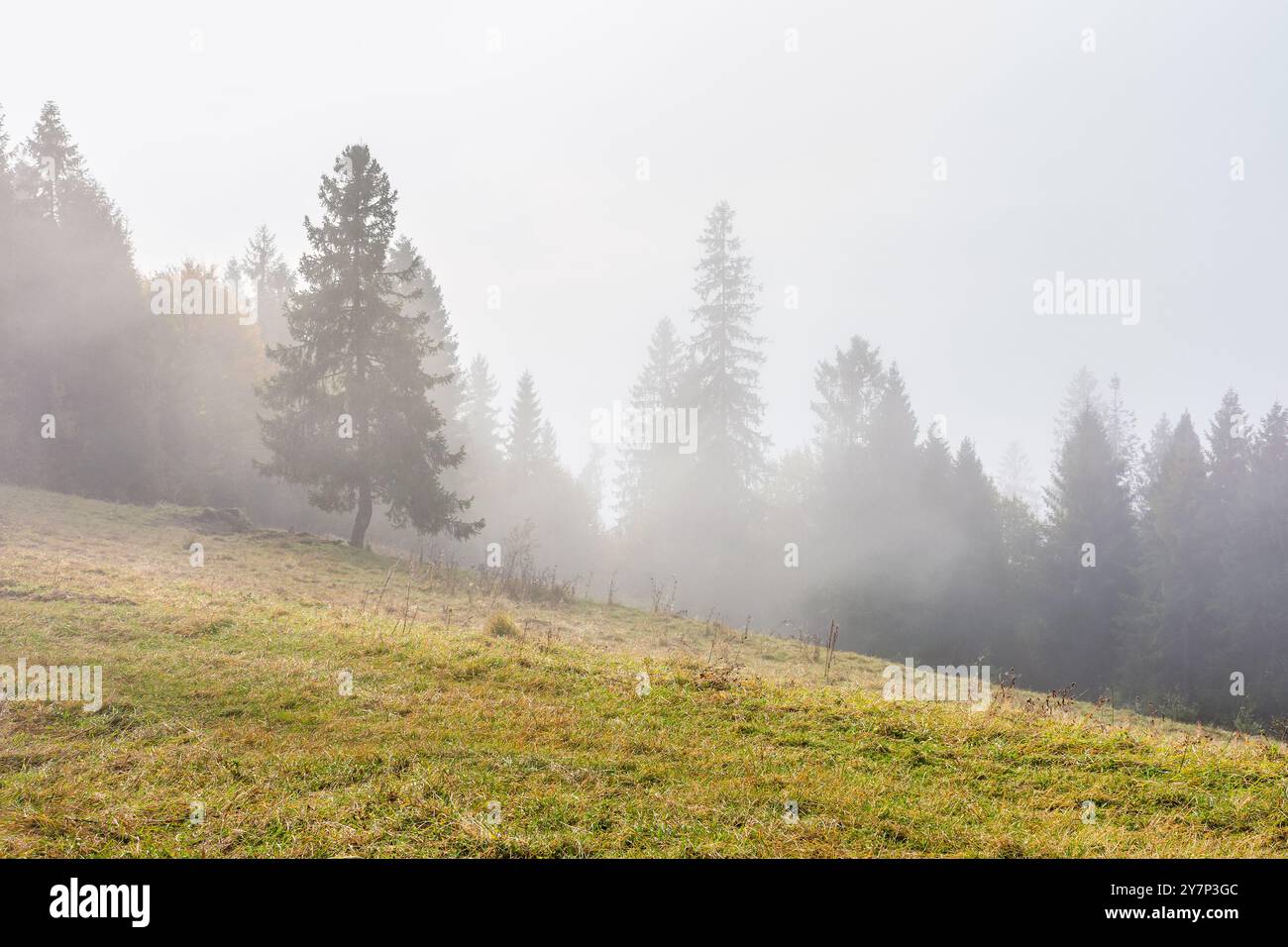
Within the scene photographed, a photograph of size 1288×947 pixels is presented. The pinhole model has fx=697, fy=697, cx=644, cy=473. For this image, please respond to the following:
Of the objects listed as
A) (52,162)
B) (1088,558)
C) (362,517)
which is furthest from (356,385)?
(1088,558)

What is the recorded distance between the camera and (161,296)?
37594mm

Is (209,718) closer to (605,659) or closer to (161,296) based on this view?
(605,659)

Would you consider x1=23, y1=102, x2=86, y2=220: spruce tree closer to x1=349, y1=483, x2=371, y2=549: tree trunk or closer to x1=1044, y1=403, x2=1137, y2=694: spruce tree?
x1=349, y1=483, x2=371, y2=549: tree trunk

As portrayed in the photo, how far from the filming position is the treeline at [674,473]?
95.2ft

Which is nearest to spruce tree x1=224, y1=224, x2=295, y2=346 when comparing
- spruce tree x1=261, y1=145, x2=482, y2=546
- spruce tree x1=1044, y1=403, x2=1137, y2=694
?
spruce tree x1=261, y1=145, x2=482, y2=546

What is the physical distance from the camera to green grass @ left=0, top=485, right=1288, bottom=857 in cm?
545

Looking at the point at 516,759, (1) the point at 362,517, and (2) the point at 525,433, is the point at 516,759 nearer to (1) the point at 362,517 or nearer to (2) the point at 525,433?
(1) the point at 362,517

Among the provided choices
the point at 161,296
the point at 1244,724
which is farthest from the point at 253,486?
the point at 1244,724

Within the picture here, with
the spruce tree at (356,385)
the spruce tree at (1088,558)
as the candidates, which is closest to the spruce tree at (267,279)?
the spruce tree at (356,385)

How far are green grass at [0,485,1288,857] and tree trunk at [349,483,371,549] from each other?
14.8m

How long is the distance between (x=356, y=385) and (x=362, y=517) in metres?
5.39

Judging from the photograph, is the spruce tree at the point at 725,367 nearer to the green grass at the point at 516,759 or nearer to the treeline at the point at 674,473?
the treeline at the point at 674,473

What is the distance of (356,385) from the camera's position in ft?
93.6

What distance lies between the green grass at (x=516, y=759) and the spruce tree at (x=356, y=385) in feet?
50.0
